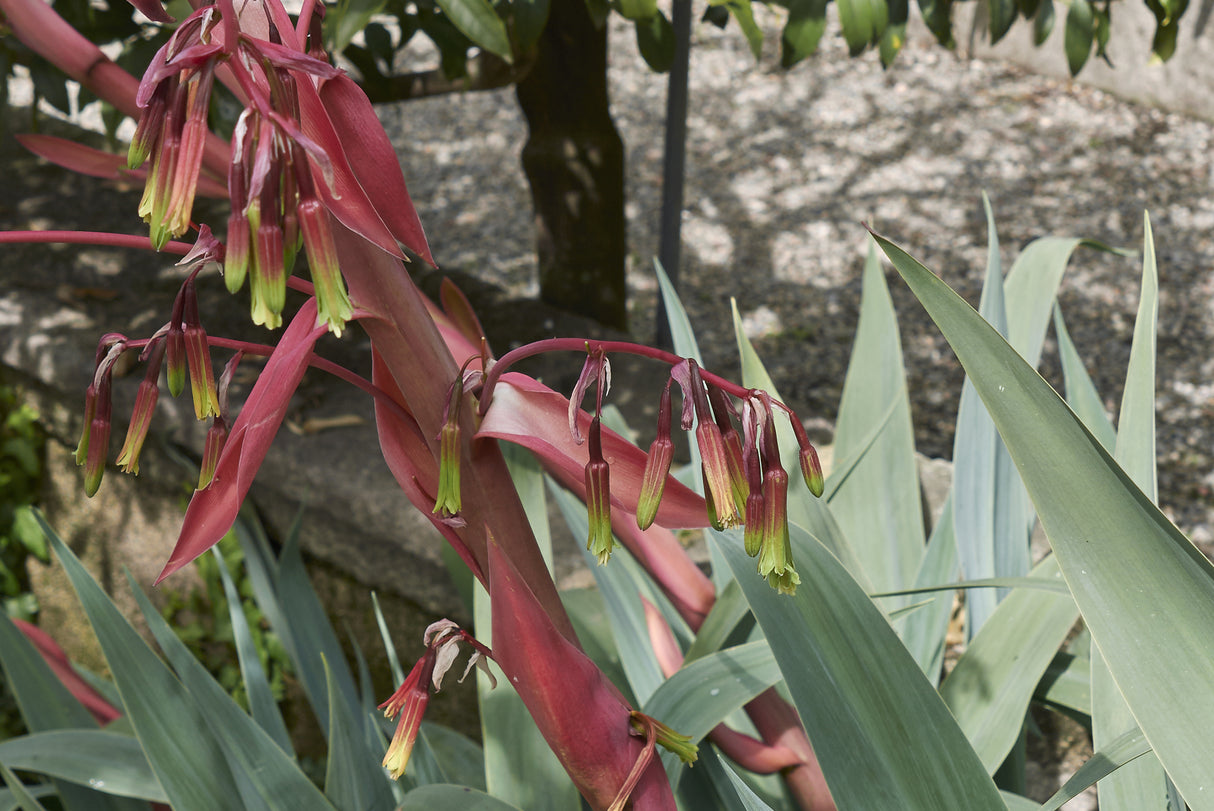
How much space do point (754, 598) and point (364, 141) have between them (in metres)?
0.31

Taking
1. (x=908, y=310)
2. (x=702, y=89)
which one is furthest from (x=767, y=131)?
(x=908, y=310)

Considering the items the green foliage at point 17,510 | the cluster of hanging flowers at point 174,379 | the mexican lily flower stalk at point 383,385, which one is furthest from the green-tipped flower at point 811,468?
the green foliage at point 17,510

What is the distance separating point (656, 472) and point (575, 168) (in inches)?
71.8

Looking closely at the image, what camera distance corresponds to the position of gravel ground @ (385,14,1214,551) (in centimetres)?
282

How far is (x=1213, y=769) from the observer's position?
15.7 inches

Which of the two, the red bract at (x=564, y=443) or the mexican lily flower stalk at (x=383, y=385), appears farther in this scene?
the red bract at (x=564, y=443)

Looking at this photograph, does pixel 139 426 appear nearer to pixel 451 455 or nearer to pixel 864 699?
pixel 451 455

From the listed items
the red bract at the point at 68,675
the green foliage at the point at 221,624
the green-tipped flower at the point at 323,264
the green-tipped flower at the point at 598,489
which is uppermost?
the green-tipped flower at the point at 323,264

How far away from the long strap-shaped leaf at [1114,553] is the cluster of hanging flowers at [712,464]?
76 mm

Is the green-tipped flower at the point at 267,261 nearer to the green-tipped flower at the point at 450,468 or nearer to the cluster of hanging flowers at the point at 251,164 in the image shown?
the cluster of hanging flowers at the point at 251,164

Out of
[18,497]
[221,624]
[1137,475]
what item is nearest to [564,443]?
[1137,475]

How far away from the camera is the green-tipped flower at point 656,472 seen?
0.40 meters

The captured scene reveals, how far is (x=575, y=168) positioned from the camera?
215 centimetres

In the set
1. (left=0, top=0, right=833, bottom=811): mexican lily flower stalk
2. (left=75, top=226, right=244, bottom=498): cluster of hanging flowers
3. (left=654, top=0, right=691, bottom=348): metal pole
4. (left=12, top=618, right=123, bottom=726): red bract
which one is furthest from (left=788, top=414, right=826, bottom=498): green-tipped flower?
(left=654, top=0, right=691, bottom=348): metal pole
